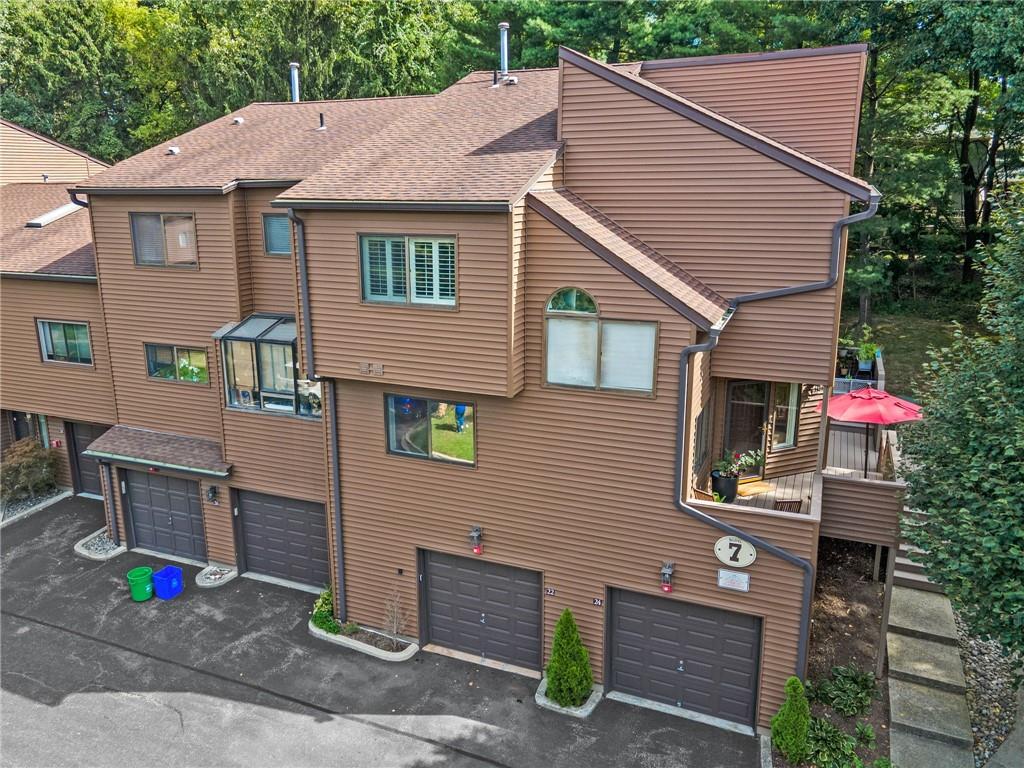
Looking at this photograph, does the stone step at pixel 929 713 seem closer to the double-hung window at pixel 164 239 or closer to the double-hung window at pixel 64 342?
the double-hung window at pixel 164 239

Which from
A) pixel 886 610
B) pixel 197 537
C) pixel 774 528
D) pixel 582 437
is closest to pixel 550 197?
pixel 582 437

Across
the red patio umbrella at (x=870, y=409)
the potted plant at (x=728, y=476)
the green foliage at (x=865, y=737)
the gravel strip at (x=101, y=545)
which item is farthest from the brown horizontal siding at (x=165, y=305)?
the green foliage at (x=865, y=737)

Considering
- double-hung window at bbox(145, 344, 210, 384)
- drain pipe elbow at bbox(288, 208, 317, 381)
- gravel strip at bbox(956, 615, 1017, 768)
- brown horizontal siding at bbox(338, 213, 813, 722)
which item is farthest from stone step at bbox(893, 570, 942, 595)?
double-hung window at bbox(145, 344, 210, 384)

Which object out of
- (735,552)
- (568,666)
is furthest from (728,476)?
(568,666)

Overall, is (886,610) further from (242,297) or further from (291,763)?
(242,297)

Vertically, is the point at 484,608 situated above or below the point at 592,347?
below

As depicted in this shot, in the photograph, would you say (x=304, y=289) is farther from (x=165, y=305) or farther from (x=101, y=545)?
(x=101, y=545)
